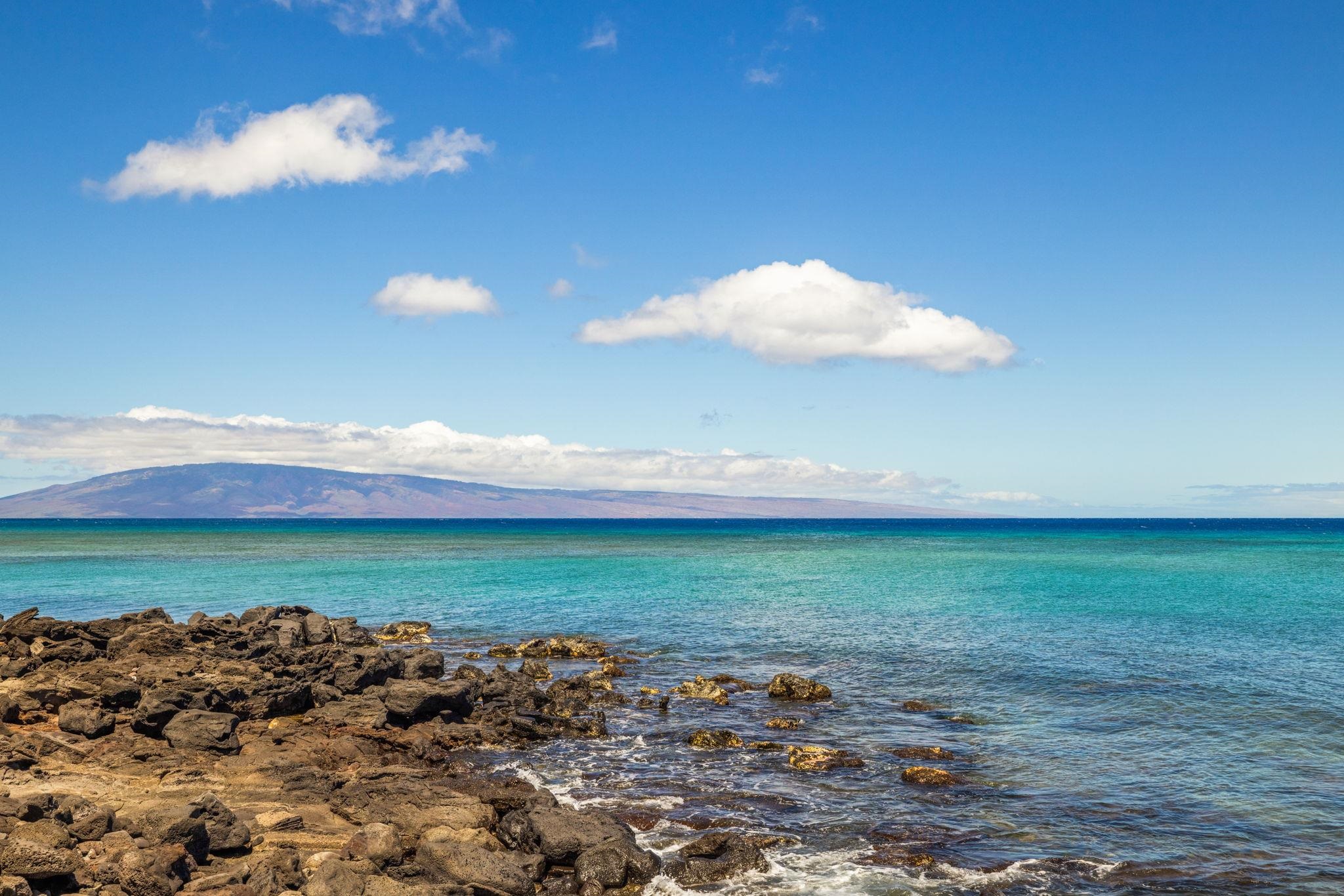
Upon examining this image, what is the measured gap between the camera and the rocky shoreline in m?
15.9

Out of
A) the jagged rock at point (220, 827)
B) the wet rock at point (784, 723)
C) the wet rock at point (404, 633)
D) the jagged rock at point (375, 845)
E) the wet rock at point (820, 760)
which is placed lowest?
the wet rock at point (404, 633)

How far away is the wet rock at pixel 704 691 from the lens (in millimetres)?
33094

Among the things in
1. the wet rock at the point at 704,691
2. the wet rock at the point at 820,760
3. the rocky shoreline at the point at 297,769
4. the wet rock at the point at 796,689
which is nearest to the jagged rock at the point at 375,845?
the rocky shoreline at the point at 297,769

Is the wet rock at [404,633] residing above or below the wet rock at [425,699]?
below

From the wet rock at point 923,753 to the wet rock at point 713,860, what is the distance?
8.36 metres

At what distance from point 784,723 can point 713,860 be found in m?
11.5

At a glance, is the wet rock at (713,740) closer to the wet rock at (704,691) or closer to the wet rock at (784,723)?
the wet rock at (784,723)

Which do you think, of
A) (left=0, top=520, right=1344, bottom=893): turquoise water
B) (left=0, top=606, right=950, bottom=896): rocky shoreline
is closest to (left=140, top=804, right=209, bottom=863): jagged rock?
(left=0, top=606, right=950, bottom=896): rocky shoreline

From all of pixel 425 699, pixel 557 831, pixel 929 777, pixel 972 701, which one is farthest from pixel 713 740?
pixel 972 701

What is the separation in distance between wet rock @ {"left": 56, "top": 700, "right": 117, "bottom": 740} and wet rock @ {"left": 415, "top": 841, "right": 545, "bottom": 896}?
12.8 m

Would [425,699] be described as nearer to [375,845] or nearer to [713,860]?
[375,845]

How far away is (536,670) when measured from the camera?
122 ft

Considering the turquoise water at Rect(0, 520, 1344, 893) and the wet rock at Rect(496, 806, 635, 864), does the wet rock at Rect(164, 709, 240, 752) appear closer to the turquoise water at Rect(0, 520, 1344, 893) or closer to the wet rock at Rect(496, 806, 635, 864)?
the turquoise water at Rect(0, 520, 1344, 893)

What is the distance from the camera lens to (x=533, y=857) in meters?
17.9
